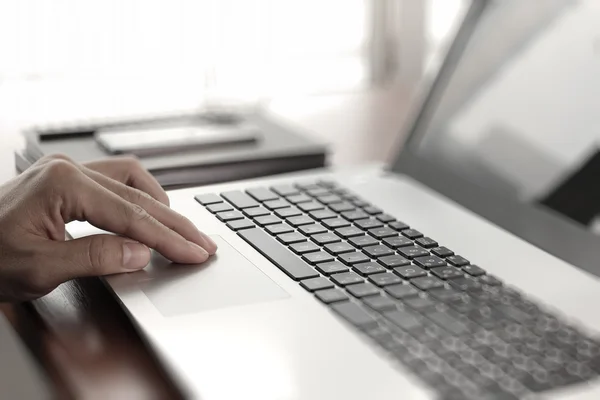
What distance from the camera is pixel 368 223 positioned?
2.98 ft

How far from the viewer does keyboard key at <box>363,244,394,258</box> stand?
810 mm

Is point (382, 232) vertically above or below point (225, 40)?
above

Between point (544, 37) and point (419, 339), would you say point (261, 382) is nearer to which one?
point (419, 339)

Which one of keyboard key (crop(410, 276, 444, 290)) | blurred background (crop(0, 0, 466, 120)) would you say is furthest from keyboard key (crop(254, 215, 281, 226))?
blurred background (crop(0, 0, 466, 120))

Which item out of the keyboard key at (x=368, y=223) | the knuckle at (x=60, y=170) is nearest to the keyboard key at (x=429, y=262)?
the keyboard key at (x=368, y=223)

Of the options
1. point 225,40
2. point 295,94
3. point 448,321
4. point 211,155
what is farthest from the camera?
point 225,40

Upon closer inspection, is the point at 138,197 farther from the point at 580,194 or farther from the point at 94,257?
the point at 580,194

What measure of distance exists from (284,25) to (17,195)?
2097 mm

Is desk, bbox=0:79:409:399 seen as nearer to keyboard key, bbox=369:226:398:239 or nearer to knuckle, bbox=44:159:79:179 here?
knuckle, bbox=44:159:79:179

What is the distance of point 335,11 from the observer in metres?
2.83

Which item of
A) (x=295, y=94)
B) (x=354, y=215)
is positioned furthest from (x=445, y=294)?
(x=295, y=94)

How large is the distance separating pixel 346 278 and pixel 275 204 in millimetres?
239

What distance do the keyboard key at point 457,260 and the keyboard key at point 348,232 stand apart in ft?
0.34

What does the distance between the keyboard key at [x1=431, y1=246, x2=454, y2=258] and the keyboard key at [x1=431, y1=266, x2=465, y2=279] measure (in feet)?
0.11
